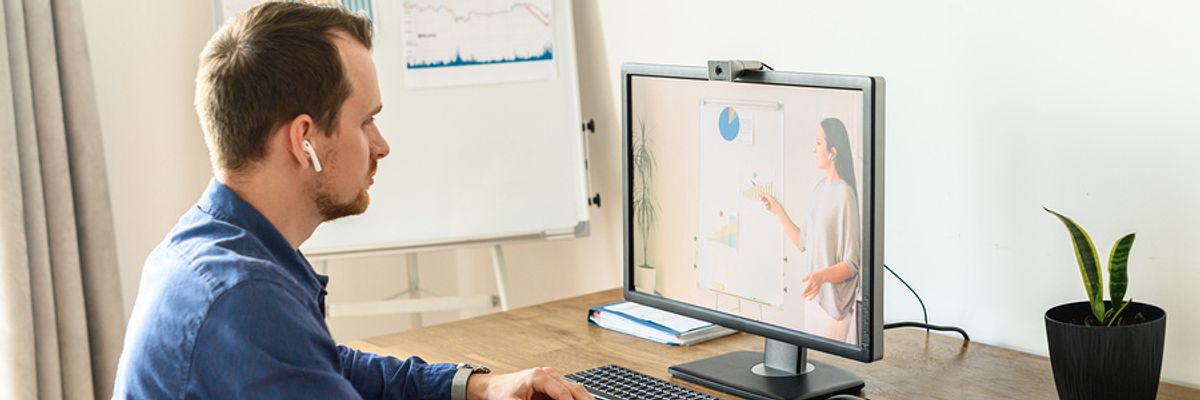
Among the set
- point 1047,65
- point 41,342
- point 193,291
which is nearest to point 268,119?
point 193,291

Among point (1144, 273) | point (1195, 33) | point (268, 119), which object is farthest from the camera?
point (1144, 273)

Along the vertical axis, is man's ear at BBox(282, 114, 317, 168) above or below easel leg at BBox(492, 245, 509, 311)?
above

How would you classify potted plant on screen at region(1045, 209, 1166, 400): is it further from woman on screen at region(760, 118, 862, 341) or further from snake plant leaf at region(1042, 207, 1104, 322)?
woman on screen at region(760, 118, 862, 341)

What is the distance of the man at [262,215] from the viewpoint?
3.98ft

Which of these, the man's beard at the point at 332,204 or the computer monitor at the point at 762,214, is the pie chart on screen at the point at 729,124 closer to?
the computer monitor at the point at 762,214

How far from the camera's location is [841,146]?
5.23 ft

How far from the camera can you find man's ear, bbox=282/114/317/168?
1349mm

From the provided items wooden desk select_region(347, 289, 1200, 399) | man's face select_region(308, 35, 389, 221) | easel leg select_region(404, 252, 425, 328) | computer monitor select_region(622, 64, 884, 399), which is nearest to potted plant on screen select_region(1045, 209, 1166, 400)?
wooden desk select_region(347, 289, 1200, 399)

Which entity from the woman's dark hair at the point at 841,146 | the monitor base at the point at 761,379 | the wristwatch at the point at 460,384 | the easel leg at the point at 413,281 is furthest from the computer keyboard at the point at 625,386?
the easel leg at the point at 413,281

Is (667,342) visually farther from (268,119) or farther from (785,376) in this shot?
(268,119)

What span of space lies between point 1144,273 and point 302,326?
1.13 metres

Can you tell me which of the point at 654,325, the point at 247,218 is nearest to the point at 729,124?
the point at 654,325

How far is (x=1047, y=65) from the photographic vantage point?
1.83 m

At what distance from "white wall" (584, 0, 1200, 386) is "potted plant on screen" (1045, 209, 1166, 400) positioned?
169 mm
